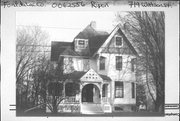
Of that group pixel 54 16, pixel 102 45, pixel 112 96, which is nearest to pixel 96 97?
pixel 112 96

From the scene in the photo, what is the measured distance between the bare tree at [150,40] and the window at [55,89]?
1.01 metres

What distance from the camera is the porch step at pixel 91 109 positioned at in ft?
11.1

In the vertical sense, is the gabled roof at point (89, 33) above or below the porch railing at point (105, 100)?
above

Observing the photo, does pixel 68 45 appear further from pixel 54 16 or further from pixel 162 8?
pixel 162 8

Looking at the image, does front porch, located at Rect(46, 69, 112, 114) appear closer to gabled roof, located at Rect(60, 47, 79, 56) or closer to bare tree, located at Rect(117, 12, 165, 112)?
gabled roof, located at Rect(60, 47, 79, 56)

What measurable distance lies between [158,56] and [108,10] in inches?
32.4

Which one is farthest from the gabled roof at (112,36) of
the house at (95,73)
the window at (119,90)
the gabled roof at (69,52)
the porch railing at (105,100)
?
the porch railing at (105,100)

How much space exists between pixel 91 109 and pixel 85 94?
0.19 metres

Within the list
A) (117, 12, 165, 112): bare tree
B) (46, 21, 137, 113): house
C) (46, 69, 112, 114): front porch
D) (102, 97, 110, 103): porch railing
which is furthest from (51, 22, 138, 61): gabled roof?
(102, 97, 110, 103): porch railing

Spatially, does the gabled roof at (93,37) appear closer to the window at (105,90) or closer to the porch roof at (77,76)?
the porch roof at (77,76)

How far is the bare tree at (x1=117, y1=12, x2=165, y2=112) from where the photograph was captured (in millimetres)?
3420

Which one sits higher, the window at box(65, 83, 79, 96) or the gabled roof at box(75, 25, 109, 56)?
the gabled roof at box(75, 25, 109, 56)

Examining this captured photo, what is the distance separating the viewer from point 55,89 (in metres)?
3.36

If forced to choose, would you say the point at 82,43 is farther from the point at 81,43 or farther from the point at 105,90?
the point at 105,90
